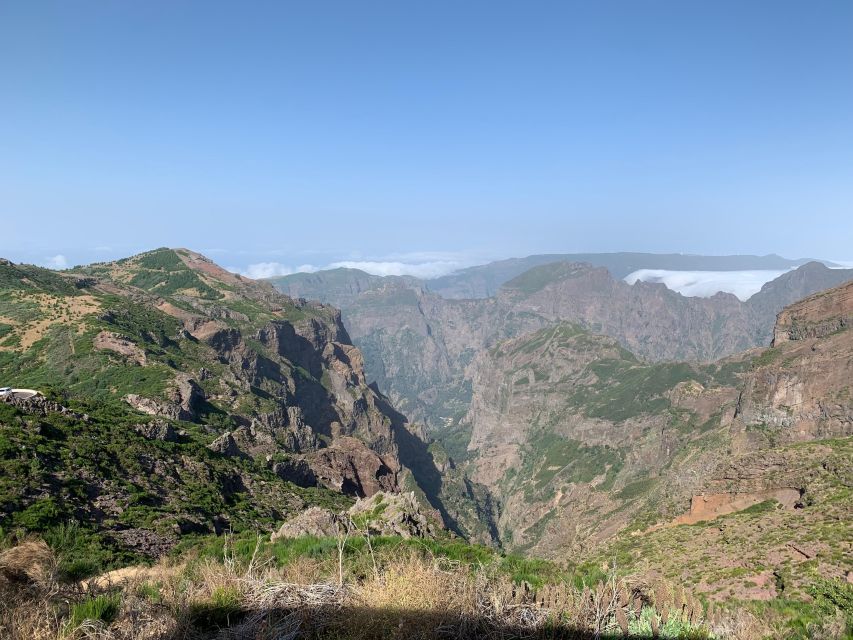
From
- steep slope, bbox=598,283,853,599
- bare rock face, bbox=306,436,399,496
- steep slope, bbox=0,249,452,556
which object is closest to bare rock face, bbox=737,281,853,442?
steep slope, bbox=598,283,853,599

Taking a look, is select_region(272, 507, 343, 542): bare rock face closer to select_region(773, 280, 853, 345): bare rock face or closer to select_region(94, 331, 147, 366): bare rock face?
select_region(94, 331, 147, 366): bare rock face

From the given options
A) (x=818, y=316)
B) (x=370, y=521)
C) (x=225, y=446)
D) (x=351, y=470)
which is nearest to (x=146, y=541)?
(x=370, y=521)

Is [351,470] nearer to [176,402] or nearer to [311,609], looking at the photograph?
[176,402]

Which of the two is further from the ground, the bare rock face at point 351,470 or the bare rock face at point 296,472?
the bare rock face at point 296,472

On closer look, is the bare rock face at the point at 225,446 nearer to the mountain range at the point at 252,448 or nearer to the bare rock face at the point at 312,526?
the mountain range at the point at 252,448

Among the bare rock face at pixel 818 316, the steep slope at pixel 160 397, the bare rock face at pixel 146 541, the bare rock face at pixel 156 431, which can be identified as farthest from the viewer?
the bare rock face at pixel 818 316

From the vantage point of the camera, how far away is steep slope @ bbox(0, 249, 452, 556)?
31.2 m

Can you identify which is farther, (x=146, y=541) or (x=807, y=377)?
(x=807, y=377)

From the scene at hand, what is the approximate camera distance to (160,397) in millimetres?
59781

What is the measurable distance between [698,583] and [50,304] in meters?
102

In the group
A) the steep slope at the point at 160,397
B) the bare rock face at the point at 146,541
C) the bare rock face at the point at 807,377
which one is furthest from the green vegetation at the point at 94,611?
the bare rock face at the point at 807,377

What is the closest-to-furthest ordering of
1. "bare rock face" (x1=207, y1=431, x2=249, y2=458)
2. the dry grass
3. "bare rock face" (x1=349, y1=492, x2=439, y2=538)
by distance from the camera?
the dry grass, "bare rock face" (x1=349, y1=492, x2=439, y2=538), "bare rock face" (x1=207, y1=431, x2=249, y2=458)

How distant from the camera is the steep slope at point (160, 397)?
3122 centimetres

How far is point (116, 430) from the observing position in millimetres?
36781
